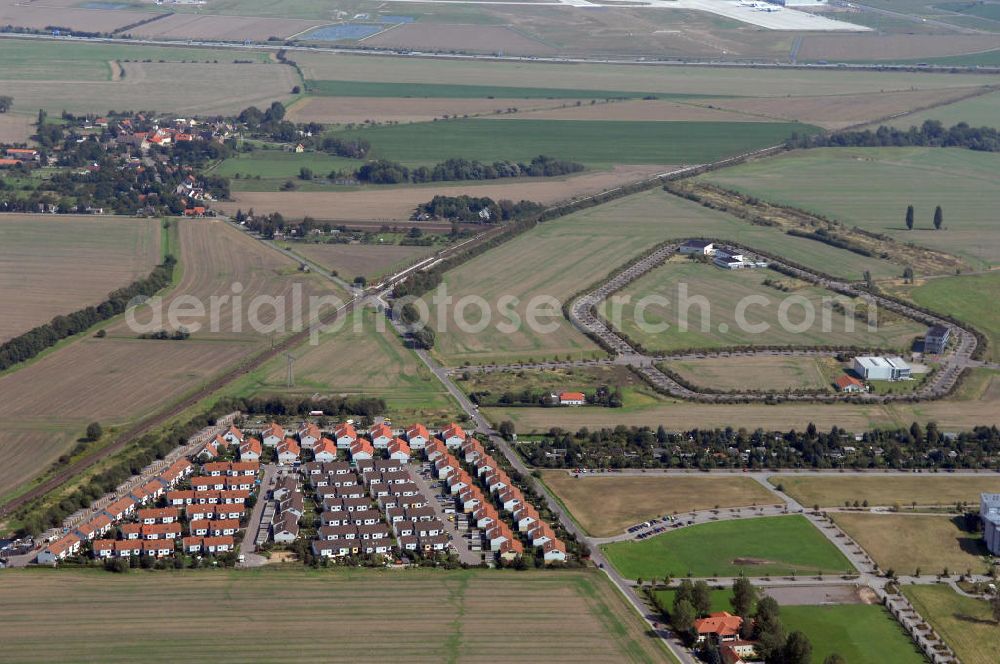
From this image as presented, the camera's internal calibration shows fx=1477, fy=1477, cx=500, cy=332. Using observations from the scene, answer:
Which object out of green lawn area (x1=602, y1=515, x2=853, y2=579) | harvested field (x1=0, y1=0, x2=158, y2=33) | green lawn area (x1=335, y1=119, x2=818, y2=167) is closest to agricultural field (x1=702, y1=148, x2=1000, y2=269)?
green lawn area (x1=335, y1=119, x2=818, y2=167)

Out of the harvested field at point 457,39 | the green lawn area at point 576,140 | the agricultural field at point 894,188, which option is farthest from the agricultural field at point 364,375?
the harvested field at point 457,39

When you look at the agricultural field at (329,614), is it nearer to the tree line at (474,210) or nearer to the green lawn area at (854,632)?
the green lawn area at (854,632)

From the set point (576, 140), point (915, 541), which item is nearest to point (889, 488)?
point (915, 541)

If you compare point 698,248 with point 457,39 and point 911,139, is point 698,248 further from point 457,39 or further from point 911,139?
point 457,39

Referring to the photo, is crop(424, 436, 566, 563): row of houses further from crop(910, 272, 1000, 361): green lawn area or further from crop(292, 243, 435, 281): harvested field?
crop(910, 272, 1000, 361): green lawn area

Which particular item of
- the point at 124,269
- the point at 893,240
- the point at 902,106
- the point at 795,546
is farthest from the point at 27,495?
the point at 902,106
